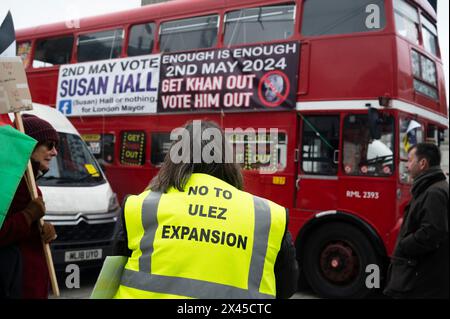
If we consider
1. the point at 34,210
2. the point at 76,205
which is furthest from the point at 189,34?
the point at 34,210

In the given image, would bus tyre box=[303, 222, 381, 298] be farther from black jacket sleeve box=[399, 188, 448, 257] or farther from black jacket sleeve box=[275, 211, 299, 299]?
black jacket sleeve box=[275, 211, 299, 299]

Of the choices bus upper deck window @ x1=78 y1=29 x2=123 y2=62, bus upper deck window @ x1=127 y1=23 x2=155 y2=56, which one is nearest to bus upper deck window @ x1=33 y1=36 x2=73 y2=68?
bus upper deck window @ x1=78 y1=29 x2=123 y2=62

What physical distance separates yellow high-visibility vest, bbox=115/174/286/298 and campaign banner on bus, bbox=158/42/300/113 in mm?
3334

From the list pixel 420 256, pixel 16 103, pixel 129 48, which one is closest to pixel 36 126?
pixel 16 103

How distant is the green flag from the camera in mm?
2430

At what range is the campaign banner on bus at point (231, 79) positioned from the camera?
536 centimetres

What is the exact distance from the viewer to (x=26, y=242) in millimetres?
2707

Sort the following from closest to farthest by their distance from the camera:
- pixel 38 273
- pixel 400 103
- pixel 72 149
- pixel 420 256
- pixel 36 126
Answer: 1. pixel 38 273
2. pixel 36 126
3. pixel 420 256
4. pixel 400 103
5. pixel 72 149

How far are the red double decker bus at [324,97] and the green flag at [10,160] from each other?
9.43 ft

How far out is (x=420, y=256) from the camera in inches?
136

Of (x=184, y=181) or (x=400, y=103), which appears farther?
(x=400, y=103)

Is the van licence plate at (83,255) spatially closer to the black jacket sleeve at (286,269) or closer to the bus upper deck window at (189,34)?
the bus upper deck window at (189,34)
